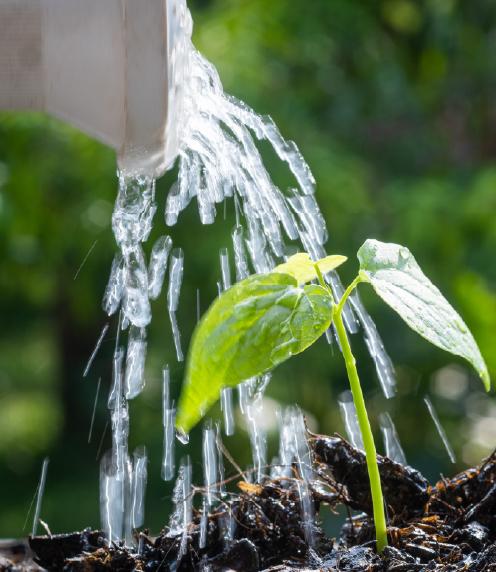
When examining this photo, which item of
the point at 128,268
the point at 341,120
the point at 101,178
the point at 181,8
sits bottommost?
the point at 128,268

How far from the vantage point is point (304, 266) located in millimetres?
540

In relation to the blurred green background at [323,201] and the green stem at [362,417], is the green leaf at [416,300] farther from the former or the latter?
the blurred green background at [323,201]

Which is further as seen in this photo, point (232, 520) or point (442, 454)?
point (442, 454)

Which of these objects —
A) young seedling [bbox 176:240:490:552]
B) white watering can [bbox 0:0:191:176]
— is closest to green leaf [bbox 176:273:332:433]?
young seedling [bbox 176:240:490:552]

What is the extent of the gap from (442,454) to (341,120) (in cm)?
100

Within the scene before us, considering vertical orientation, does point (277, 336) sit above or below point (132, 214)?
below

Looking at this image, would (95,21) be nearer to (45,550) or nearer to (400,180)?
(45,550)

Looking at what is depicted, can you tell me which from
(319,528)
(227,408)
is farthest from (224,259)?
(319,528)

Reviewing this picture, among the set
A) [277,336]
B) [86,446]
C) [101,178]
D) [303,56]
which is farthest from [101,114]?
[86,446]

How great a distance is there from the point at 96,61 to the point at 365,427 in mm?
257

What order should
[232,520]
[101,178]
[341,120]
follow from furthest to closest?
[341,120]
[101,178]
[232,520]

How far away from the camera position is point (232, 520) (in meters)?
0.62

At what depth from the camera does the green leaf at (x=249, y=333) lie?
18.4 inches

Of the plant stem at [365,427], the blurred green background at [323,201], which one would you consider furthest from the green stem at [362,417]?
the blurred green background at [323,201]
